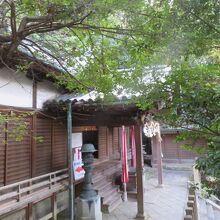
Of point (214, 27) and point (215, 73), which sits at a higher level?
point (214, 27)

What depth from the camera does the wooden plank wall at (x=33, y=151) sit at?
5895 millimetres

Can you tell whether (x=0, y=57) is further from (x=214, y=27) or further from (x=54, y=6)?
(x=214, y=27)

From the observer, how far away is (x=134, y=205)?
9.18 m

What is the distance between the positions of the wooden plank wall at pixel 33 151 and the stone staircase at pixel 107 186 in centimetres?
178

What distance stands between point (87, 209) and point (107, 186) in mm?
2758

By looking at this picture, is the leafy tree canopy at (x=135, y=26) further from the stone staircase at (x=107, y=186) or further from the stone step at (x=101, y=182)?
the stone step at (x=101, y=182)

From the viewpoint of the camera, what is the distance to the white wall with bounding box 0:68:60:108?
19.5ft

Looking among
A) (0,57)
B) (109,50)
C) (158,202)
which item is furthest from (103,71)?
(158,202)

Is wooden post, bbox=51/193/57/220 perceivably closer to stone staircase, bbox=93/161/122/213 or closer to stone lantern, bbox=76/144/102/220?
stone lantern, bbox=76/144/102/220

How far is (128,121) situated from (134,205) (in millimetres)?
3434

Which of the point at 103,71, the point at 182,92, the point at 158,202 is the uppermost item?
the point at 103,71

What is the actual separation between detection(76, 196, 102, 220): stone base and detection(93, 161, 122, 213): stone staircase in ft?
4.11

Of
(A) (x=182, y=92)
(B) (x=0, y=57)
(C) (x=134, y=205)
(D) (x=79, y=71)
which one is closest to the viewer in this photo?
(A) (x=182, y=92)

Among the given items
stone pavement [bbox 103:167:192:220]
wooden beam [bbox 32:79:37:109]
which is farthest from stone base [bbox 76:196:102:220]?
wooden beam [bbox 32:79:37:109]
